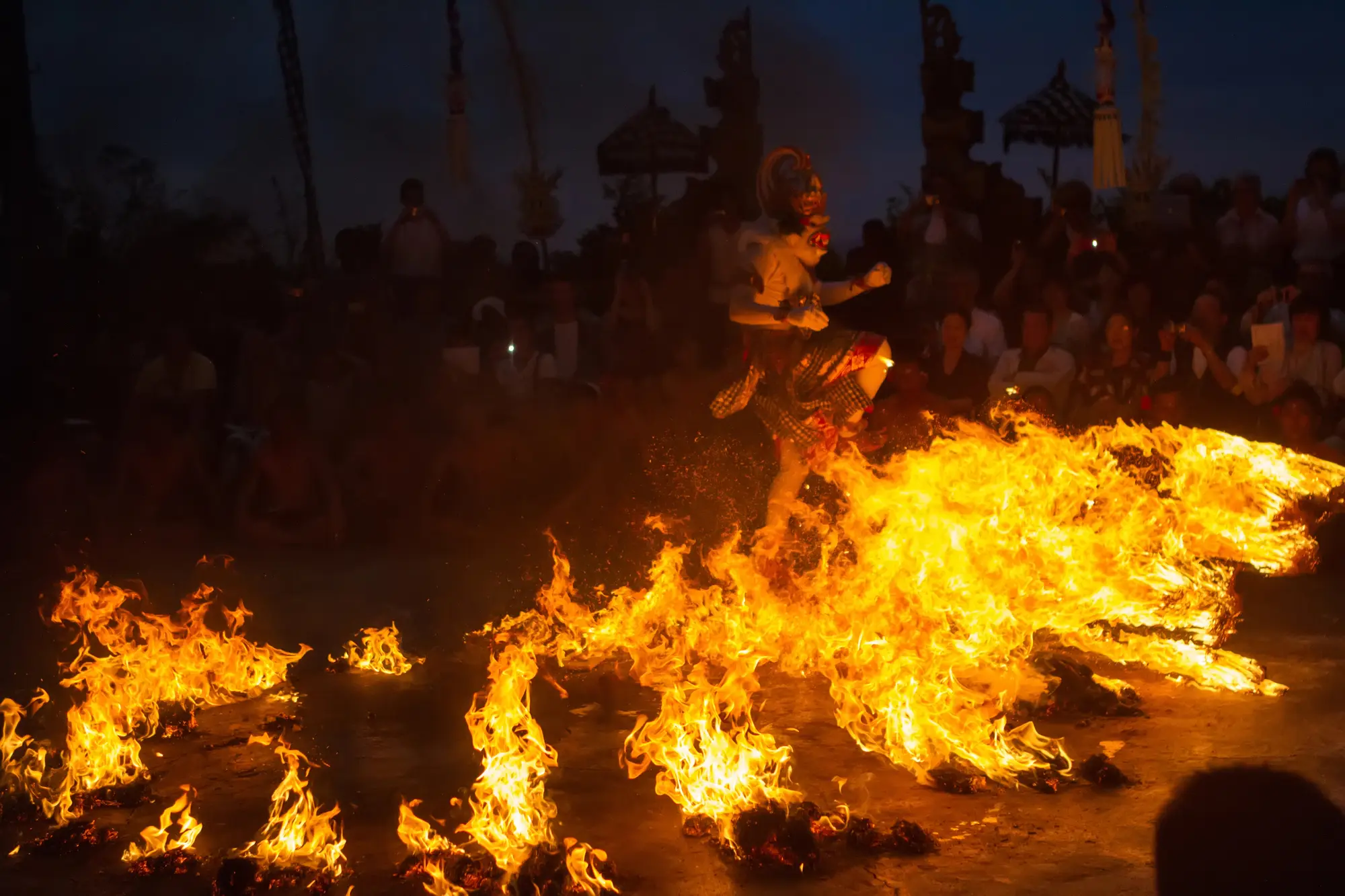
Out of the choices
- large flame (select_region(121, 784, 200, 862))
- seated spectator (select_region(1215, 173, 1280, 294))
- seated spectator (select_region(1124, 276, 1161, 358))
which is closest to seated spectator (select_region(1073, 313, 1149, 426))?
seated spectator (select_region(1124, 276, 1161, 358))

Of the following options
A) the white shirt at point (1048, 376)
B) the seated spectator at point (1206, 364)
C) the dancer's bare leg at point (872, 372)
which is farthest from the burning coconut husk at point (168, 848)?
the seated spectator at point (1206, 364)

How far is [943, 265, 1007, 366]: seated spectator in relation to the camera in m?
10.5

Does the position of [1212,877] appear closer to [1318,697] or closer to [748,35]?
[1318,697]

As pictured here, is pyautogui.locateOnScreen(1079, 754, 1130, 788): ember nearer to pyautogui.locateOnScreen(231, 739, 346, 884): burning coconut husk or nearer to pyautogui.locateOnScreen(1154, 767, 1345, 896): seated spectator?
pyautogui.locateOnScreen(1154, 767, 1345, 896): seated spectator

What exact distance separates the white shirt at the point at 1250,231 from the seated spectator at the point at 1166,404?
2457 millimetres

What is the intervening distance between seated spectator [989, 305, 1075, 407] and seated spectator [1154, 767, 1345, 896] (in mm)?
5269

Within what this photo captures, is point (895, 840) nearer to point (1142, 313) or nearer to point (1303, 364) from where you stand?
point (1303, 364)

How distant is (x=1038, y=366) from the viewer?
9945 millimetres

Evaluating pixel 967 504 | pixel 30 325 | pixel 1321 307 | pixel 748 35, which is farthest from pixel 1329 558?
pixel 30 325

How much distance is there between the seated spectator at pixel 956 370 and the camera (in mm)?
9992

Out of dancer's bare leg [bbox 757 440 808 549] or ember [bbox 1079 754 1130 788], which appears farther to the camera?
dancer's bare leg [bbox 757 440 808 549]

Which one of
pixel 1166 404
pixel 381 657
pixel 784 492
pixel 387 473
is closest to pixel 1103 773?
pixel 784 492

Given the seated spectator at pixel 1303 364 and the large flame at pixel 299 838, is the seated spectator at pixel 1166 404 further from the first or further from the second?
the large flame at pixel 299 838

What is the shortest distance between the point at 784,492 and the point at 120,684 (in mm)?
3753
